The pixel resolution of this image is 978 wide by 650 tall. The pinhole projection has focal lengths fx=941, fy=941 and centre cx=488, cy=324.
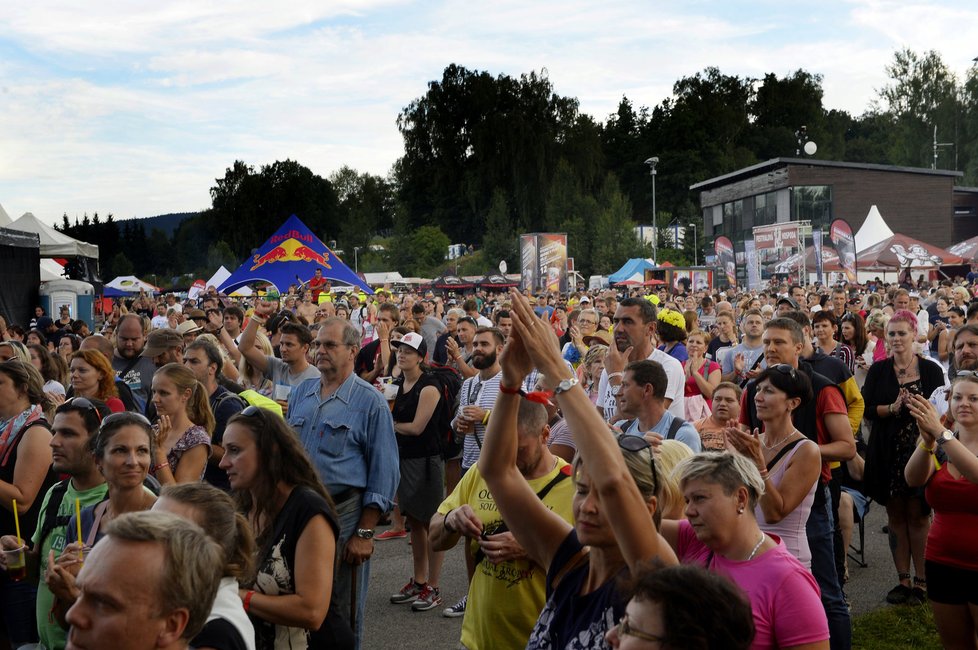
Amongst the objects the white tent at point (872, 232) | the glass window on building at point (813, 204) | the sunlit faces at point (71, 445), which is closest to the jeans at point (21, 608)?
the sunlit faces at point (71, 445)

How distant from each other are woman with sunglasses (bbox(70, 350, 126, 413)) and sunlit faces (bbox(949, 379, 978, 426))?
4.54 m

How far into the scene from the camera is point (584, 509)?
2605mm

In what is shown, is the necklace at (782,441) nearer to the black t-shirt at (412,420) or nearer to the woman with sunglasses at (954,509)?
the woman with sunglasses at (954,509)

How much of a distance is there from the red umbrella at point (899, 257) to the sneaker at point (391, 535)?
2385 cm

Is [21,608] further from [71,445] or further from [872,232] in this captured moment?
[872,232]

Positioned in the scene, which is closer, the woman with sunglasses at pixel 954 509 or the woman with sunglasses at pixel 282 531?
the woman with sunglasses at pixel 282 531

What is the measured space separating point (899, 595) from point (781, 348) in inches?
81.7

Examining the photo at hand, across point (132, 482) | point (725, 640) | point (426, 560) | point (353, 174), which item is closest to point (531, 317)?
point (725, 640)

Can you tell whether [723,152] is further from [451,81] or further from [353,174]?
[353,174]

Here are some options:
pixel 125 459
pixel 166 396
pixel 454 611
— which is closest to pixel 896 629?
pixel 454 611

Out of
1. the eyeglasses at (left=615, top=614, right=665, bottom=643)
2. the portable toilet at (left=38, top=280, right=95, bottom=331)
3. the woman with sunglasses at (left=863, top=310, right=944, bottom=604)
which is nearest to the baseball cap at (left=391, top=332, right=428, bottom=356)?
the woman with sunglasses at (left=863, top=310, right=944, bottom=604)

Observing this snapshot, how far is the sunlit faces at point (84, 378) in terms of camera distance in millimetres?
5625

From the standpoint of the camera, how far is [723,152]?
→ 83812mm

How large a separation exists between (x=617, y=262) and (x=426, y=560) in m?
56.7
